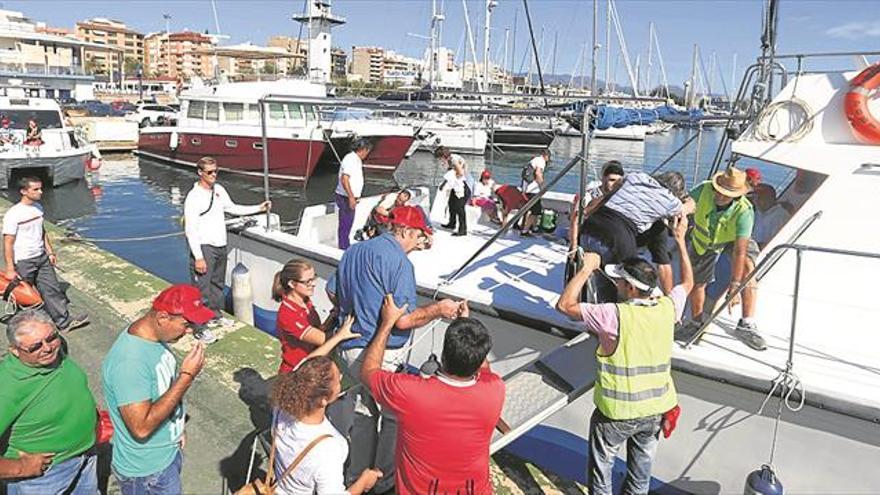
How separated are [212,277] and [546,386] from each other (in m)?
4.02

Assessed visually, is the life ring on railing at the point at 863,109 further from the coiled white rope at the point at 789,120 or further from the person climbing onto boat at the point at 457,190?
the person climbing onto boat at the point at 457,190

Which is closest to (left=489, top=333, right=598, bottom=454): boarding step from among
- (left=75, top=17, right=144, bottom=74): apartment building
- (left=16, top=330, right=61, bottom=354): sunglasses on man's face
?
(left=16, top=330, right=61, bottom=354): sunglasses on man's face

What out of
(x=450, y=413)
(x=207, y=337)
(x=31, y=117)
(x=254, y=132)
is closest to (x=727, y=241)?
(x=450, y=413)

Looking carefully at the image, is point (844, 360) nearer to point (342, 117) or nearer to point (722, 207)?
point (722, 207)

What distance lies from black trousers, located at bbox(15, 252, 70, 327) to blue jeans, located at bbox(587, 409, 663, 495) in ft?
16.9

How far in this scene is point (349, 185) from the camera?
21.9 ft

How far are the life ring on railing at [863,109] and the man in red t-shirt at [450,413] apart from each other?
400 cm

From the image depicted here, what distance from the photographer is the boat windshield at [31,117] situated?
19.4 meters

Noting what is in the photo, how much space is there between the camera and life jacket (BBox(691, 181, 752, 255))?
406 centimetres

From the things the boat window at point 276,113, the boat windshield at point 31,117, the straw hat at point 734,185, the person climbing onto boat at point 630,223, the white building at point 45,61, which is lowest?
the person climbing onto boat at point 630,223

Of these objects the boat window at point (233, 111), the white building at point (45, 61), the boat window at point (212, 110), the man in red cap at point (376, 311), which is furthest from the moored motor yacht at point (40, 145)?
the white building at point (45, 61)

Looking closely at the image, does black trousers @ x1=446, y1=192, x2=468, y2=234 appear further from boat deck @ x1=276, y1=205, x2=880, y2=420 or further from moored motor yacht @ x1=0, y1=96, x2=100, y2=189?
moored motor yacht @ x1=0, y1=96, x2=100, y2=189

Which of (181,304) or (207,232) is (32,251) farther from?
(181,304)

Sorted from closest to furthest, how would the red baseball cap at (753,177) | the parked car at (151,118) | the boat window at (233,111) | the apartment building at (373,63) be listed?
the red baseball cap at (753,177) < the boat window at (233,111) < the parked car at (151,118) < the apartment building at (373,63)
